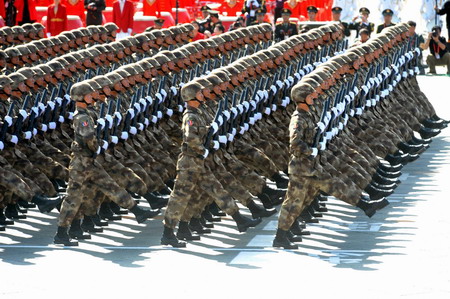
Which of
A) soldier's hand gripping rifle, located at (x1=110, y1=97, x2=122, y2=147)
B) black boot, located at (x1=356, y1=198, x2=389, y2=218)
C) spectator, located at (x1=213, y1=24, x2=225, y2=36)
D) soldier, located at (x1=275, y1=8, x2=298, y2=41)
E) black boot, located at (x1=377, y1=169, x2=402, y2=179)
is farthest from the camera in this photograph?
soldier, located at (x1=275, y1=8, x2=298, y2=41)

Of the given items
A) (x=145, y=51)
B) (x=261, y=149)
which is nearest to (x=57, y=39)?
(x=145, y=51)

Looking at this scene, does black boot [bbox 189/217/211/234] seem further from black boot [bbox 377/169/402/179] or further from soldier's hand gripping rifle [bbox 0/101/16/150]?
black boot [bbox 377/169/402/179]

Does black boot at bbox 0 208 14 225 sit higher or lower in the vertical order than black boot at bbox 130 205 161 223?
lower

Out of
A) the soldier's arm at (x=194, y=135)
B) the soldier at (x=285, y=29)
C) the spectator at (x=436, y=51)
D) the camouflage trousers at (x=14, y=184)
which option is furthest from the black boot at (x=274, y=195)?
the spectator at (x=436, y=51)

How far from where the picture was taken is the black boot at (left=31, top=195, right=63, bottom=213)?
16.1 metres

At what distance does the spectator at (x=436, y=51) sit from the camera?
30891 millimetres

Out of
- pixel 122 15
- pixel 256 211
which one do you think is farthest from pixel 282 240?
pixel 122 15

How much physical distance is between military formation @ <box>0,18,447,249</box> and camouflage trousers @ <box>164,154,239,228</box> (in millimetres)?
13

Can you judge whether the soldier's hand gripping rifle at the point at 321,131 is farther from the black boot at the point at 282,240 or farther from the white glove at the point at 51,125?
the white glove at the point at 51,125

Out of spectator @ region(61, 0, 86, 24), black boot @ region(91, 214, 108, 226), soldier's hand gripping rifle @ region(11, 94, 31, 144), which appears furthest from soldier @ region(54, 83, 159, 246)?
spectator @ region(61, 0, 86, 24)

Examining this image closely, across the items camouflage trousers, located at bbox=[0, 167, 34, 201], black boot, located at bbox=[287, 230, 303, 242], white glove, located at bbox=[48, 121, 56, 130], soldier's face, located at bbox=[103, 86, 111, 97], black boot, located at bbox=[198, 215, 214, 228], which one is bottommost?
black boot, located at bbox=[198, 215, 214, 228]

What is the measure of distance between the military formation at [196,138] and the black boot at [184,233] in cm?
1

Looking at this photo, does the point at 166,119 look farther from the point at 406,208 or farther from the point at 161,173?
the point at 406,208

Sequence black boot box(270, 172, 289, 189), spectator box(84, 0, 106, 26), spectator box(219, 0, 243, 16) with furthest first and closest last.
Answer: spectator box(219, 0, 243, 16) → spectator box(84, 0, 106, 26) → black boot box(270, 172, 289, 189)
